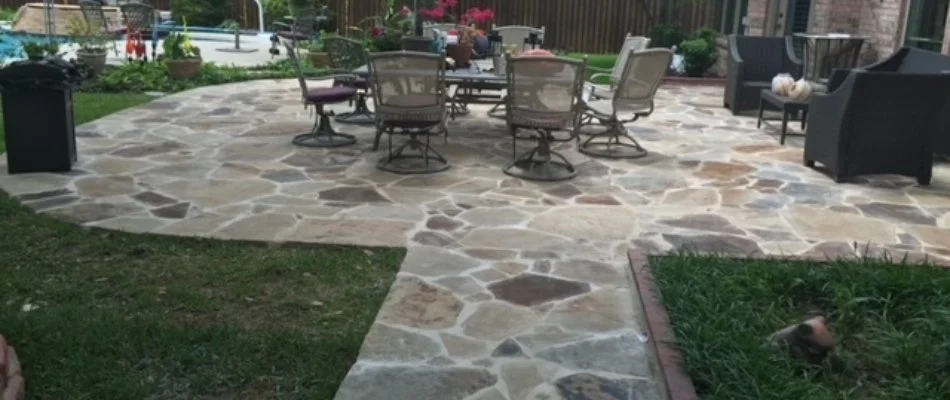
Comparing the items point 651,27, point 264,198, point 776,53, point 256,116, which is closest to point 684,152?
point 776,53

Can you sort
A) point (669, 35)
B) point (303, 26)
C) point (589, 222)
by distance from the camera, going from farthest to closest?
point (303, 26), point (669, 35), point (589, 222)

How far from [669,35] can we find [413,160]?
8050mm

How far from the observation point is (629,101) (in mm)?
6984

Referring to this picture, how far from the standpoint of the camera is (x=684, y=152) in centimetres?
739

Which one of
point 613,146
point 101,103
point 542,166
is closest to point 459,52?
point 613,146

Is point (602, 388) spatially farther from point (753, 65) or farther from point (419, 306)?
point (753, 65)

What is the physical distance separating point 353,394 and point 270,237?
75.4 inches

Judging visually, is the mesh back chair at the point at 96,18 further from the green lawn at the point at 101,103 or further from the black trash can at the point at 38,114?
the black trash can at the point at 38,114

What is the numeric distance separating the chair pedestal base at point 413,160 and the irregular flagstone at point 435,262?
1862 mm

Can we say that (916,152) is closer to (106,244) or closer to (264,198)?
(264,198)

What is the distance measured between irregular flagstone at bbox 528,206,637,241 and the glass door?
15.7 feet

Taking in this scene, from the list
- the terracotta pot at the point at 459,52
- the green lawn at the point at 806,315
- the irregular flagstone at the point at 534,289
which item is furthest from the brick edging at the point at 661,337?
the terracotta pot at the point at 459,52

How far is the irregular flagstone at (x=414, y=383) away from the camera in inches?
118

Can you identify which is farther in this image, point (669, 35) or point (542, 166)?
point (669, 35)
